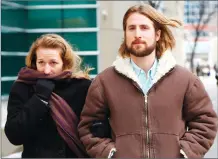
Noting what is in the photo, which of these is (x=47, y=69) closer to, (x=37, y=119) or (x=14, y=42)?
(x=37, y=119)

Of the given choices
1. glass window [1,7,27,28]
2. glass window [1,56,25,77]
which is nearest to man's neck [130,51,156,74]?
glass window [1,7,27,28]

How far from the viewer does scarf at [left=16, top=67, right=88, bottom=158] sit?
2.93 m

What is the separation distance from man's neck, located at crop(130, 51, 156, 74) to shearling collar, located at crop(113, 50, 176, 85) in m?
0.05

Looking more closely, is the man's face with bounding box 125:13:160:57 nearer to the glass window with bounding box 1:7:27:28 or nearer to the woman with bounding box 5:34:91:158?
the woman with bounding box 5:34:91:158

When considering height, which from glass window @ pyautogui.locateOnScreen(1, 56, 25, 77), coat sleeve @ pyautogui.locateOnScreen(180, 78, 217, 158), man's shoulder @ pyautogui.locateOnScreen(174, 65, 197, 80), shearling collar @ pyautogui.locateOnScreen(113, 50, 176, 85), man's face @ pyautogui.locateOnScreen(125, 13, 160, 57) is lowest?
glass window @ pyautogui.locateOnScreen(1, 56, 25, 77)

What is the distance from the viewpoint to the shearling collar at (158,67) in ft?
9.05

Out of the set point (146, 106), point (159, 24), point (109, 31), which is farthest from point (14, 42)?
point (146, 106)

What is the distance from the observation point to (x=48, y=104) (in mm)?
2945

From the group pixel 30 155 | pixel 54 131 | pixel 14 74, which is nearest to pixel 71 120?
pixel 54 131

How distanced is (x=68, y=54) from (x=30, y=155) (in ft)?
2.20

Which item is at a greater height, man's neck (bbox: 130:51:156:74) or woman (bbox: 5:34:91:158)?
man's neck (bbox: 130:51:156:74)

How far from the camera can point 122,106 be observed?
275cm

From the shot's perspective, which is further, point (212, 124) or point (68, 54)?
point (68, 54)

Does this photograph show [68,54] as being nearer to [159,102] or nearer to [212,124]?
[159,102]
